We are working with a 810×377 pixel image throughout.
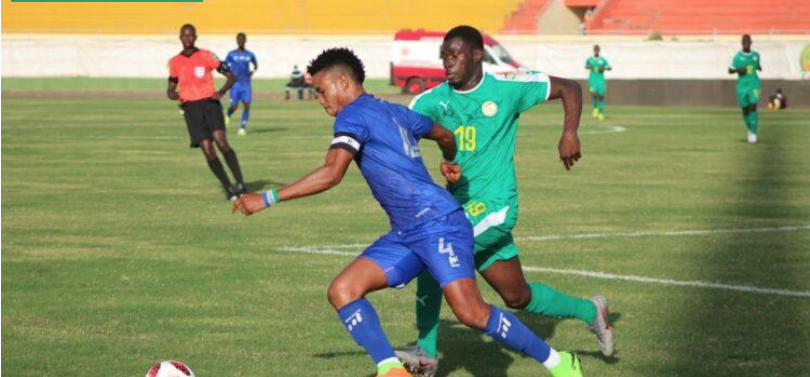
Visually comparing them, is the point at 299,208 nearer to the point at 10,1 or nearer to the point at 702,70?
the point at 702,70

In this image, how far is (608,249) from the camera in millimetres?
12609

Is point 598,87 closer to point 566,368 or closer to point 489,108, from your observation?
point 489,108

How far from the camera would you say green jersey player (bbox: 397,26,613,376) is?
23.9 ft

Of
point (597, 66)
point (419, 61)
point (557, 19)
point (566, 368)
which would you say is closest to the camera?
point (566, 368)

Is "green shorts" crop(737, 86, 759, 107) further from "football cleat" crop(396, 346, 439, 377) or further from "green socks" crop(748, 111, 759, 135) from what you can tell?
"football cleat" crop(396, 346, 439, 377)

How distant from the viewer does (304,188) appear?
20.3 feet

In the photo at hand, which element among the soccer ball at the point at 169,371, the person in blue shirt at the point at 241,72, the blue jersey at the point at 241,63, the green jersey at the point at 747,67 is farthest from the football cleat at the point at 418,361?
the blue jersey at the point at 241,63

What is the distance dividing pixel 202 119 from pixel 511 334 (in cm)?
1174

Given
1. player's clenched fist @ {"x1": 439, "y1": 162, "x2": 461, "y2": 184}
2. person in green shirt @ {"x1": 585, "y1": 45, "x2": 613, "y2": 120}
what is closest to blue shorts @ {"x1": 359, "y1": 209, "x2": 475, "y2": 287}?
player's clenched fist @ {"x1": 439, "y1": 162, "x2": 461, "y2": 184}

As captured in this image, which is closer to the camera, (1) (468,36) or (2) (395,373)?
(2) (395,373)

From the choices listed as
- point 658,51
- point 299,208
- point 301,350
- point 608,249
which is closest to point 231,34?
point 658,51

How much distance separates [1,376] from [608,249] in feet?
20.8

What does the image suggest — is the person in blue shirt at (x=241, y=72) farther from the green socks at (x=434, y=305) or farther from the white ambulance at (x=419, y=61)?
the green socks at (x=434, y=305)

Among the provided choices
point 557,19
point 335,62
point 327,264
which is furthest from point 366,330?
point 557,19
